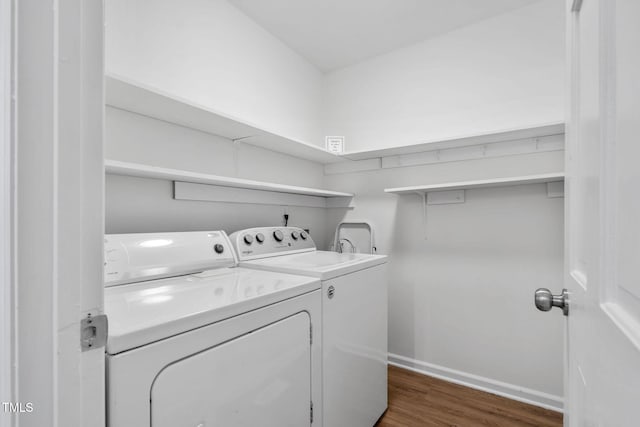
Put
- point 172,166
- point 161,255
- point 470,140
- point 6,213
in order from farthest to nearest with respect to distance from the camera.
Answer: point 470,140, point 172,166, point 161,255, point 6,213

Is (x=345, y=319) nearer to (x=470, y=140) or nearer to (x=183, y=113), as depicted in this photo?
(x=183, y=113)

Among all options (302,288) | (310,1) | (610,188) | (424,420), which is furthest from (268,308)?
(310,1)

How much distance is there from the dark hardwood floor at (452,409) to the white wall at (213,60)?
2.02 m

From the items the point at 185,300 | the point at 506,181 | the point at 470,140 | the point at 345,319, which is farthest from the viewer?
the point at 470,140

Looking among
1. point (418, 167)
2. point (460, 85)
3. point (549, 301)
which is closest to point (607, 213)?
point (549, 301)

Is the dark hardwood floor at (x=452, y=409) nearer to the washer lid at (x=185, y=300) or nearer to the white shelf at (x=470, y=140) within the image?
A: the washer lid at (x=185, y=300)

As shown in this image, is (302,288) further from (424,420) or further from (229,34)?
(229,34)

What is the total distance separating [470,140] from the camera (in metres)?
1.98

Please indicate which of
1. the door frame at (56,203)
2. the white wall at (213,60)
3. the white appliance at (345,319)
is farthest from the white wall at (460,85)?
the door frame at (56,203)

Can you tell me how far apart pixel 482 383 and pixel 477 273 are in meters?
0.78

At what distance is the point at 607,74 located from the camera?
1.36 ft

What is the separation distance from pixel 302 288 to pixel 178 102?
3.34 ft

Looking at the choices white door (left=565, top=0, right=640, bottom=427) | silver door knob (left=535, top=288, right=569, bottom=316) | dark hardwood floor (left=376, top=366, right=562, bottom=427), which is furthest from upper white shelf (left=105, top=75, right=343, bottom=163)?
dark hardwood floor (left=376, top=366, right=562, bottom=427)

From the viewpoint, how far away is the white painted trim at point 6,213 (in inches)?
15.6
